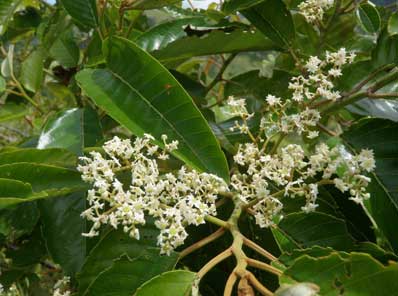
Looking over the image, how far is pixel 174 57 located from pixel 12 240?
1016mm

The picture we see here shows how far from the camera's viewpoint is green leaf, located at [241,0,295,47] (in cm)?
137

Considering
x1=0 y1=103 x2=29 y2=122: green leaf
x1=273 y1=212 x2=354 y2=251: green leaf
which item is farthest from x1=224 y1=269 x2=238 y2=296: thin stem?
x1=0 y1=103 x2=29 y2=122: green leaf

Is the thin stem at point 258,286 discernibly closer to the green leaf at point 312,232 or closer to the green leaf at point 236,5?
the green leaf at point 312,232

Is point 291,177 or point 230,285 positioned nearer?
point 230,285

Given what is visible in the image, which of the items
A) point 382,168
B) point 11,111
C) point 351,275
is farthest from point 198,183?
point 11,111

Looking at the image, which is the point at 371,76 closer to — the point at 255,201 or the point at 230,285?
the point at 255,201

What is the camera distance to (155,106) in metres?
1.12

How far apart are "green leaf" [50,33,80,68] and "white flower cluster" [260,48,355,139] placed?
2.45ft

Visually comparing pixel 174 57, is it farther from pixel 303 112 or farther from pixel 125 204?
pixel 125 204

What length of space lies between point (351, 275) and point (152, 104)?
1.75ft

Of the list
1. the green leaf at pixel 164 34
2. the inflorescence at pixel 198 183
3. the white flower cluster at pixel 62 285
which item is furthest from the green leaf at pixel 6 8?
the white flower cluster at pixel 62 285

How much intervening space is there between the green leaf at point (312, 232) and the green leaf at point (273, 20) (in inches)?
20.3

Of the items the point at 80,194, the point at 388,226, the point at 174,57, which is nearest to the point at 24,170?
the point at 80,194

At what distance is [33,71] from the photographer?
1650mm
